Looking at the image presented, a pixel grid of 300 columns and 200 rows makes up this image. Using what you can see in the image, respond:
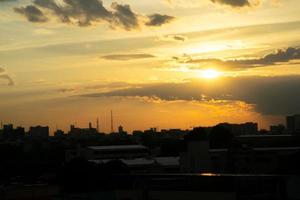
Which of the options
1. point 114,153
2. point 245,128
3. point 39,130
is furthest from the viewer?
point 39,130

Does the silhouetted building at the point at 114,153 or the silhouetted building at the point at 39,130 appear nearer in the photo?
the silhouetted building at the point at 114,153

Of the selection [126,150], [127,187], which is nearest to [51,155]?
[126,150]

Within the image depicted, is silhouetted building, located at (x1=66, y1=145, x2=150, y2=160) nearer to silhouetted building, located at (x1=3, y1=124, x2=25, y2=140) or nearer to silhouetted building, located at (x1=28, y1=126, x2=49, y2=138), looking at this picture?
silhouetted building, located at (x1=3, y1=124, x2=25, y2=140)

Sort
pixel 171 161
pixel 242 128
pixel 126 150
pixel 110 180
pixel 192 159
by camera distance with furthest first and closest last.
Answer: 1. pixel 242 128
2. pixel 126 150
3. pixel 171 161
4. pixel 192 159
5. pixel 110 180

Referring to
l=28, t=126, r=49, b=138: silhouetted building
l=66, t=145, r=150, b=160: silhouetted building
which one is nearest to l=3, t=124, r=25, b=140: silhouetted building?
l=28, t=126, r=49, b=138: silhouetted building

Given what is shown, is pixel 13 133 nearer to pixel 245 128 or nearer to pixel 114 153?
pixel 245 128

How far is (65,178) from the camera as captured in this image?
31.2 m

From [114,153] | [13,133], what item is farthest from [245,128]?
[114,153]

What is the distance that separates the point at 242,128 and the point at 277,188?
113155 millimetres

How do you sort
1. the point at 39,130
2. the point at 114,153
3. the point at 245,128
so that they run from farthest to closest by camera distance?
1. the point at 39,130
2. the point at 245,128
3. the point at 114,153

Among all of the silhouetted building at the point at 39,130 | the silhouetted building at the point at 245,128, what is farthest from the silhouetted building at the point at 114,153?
the silhouetted building at the point at 39,130

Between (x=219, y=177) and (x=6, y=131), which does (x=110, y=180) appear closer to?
(x=219, y=177)

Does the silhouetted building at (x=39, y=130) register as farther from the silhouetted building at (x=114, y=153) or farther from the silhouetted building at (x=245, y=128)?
the silhouetted building at (x=114, y=153)

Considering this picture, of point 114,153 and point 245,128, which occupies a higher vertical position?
point 245,128
